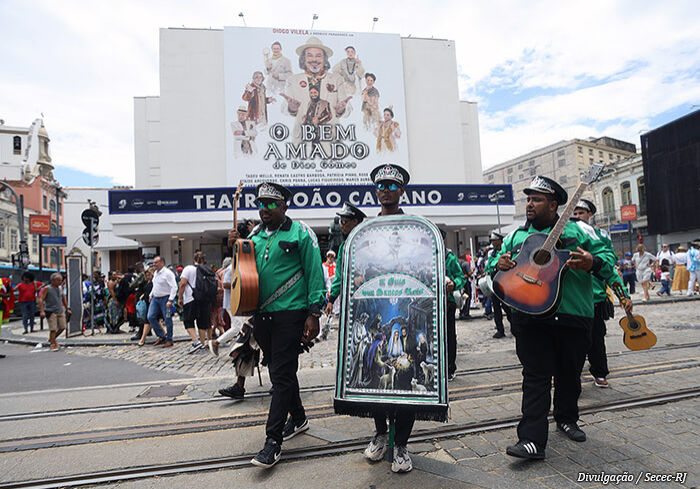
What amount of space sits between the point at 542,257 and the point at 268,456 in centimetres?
243

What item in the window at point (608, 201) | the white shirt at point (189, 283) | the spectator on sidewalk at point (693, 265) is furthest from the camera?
the window at point (608, 201)

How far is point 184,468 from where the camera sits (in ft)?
10.7

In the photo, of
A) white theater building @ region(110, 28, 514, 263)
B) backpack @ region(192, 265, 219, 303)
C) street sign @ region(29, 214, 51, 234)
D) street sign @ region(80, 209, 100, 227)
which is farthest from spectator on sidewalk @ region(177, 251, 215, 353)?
street sign @ region(29, 214, 51, 234)

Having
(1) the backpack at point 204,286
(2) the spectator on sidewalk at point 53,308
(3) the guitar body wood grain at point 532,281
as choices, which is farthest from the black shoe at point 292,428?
(2) the spectator on sidewalk at point 53,308

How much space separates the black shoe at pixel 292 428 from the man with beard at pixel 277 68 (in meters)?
27.8

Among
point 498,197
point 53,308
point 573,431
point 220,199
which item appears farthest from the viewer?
point 498,197

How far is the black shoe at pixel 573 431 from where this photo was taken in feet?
11.0

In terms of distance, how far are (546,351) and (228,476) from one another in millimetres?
2448

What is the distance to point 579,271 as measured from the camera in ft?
10.9

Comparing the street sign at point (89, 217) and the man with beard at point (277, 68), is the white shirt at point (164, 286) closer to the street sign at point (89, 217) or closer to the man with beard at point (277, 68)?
the street sign at point (89, 217)

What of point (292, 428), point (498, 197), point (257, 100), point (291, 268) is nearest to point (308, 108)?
point (257, 100)

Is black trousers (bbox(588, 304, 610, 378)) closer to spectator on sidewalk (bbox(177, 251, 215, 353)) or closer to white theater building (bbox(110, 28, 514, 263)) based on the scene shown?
spectator on sidewalk (bbox(177, 251, 215, 353))

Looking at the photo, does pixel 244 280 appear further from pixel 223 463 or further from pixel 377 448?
pixel 377 448

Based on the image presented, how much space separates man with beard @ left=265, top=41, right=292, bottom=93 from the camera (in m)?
28.9
